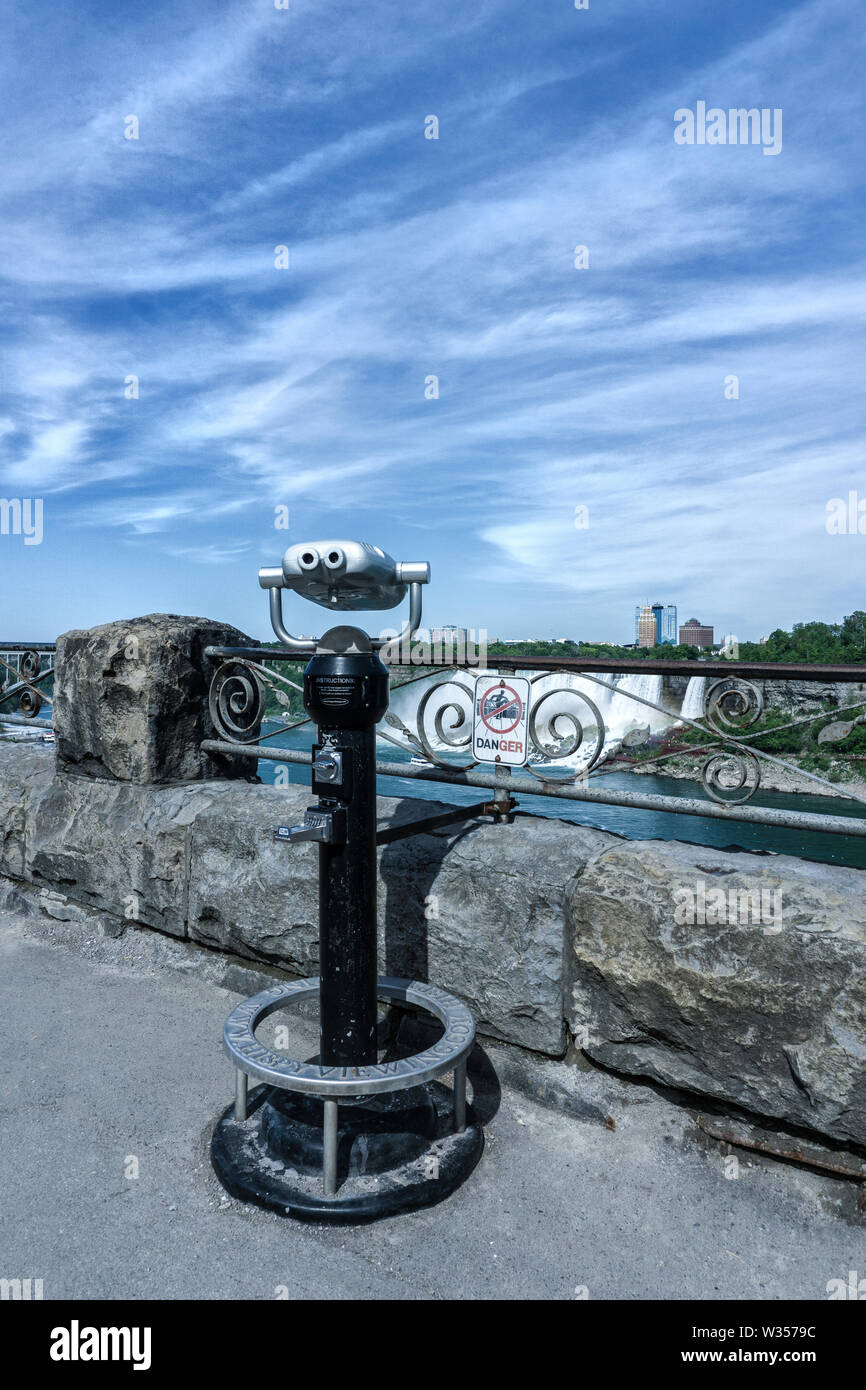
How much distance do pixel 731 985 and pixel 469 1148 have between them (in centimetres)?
87

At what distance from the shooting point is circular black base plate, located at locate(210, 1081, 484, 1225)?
2.21 m

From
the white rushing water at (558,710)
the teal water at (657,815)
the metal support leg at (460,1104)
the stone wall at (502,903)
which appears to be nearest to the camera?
the stone wall at (502,903)

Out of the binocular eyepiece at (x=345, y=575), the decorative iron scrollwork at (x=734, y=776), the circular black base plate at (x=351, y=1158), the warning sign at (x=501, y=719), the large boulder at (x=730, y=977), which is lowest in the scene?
the circular black base plate at (x=351, y=1158)

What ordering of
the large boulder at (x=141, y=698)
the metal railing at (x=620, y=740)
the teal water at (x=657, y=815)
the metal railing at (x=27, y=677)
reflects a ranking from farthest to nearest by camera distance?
the metal railing at (x=27, y=677) → the large boulder at (x=141, y=698) → the teal water at (x=657, y=815) → the metal railing at (x=620, y=740)

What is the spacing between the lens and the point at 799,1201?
228cm

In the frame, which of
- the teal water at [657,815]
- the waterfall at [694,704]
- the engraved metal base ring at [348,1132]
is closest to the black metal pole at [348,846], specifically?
the engraved metal base ring at [348,1132]

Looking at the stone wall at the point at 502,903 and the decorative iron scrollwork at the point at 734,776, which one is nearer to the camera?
the stone wall at the point at 502,903

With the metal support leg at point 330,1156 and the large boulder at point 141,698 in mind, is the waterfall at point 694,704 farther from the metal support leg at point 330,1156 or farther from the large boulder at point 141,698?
the large boulder at point 141,698

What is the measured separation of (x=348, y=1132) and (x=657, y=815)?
6.22 metres

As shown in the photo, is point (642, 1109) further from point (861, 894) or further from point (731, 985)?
point (861, 894)

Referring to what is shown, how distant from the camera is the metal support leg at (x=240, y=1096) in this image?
8.30 feet

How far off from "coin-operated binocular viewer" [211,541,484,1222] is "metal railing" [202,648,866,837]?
0.78 meters

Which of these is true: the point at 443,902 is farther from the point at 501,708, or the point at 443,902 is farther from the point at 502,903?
the point at 501,708
